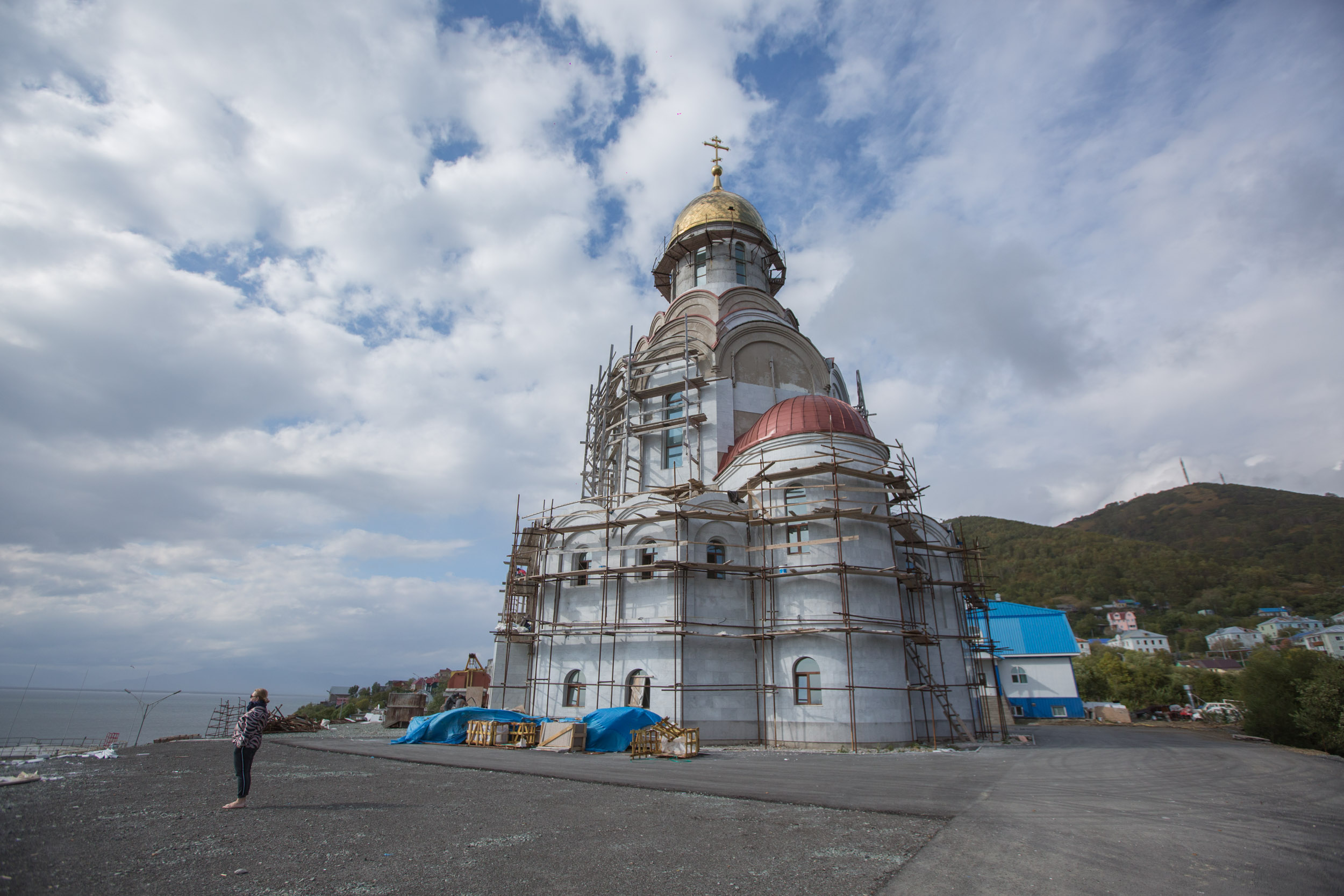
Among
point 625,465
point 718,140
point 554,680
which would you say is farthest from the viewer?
point 718,140

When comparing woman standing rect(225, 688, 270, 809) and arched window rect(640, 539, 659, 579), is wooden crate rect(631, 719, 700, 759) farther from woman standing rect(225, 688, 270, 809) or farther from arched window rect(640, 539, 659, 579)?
woman standing rect(225, 688, 270, 809)

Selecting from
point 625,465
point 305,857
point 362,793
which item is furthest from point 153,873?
point 625,465

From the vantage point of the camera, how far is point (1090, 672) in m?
50.0

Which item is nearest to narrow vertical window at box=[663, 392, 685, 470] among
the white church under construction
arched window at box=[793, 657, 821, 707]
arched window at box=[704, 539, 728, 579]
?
the white church under construction

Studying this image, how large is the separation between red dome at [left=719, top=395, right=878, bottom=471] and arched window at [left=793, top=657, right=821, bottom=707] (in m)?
7.42

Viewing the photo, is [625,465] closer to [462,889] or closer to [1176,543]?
[462,889]

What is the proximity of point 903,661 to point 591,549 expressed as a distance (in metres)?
10.8

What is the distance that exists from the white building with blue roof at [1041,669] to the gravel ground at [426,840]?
119ft

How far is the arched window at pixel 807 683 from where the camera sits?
1956cm

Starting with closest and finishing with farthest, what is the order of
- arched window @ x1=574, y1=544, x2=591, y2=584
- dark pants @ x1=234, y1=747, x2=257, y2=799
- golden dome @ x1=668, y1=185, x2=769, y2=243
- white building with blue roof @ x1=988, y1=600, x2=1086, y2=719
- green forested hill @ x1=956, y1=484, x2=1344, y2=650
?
dark pants @ x1=234, y1=747, x2=257, y2=799
arched window @ x1=574, y1=544, x2=591, y2=584
golden dome @ x1=668, y1=185, x2=769, y2=243
white building with blue roof @ x1=988, y1=600, x2=1086, y2=719
green forested hill @ x1=956, y1=484, x2=1344, y2=650

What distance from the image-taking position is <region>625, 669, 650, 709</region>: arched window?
808 inches

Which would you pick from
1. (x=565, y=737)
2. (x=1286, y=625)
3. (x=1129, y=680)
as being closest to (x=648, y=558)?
(x=565, y=737)

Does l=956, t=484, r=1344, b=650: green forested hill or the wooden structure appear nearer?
the wooden structure

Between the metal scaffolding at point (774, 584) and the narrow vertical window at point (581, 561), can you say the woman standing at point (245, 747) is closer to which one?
the metal scaffolding at point (774, 584)
